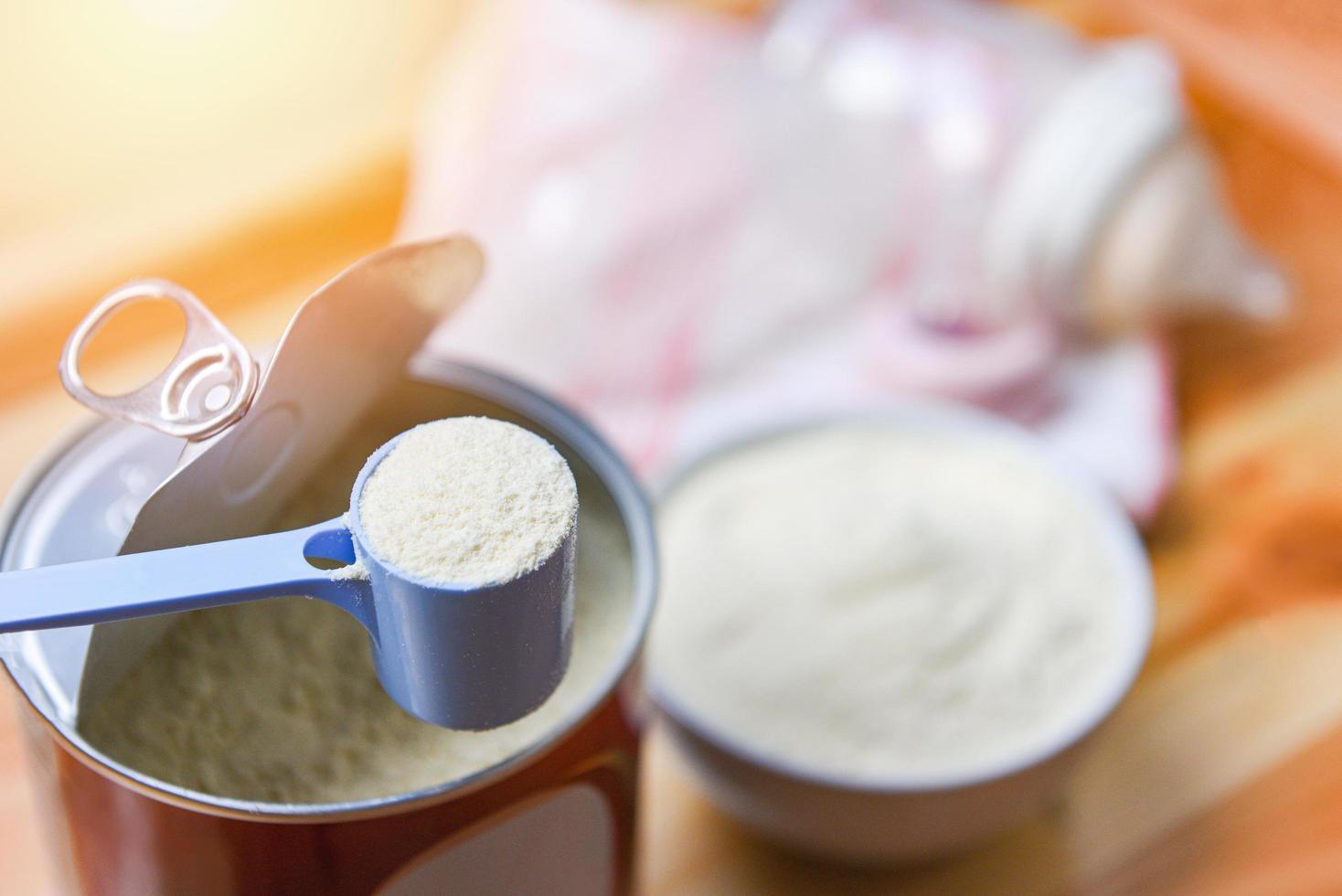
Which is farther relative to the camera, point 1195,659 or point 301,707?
point 1195,659

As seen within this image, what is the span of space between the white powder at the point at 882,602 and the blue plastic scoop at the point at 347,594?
6.8 inches

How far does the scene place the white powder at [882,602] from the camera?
37 cm

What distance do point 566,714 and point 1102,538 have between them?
24cm

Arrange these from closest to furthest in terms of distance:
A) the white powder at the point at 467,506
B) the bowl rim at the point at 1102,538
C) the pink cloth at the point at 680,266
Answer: the white powder at the point at 467,506
the bowl rim at the point at 1102,538
the pink cloth at the point at 680,266

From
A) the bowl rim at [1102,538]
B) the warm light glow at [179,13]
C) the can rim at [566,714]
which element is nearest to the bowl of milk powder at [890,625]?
the bowl rim at [1102,538]

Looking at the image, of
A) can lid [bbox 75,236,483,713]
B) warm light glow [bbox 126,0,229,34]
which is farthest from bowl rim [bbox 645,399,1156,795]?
warm light glow [bbox 126,0,229,34]

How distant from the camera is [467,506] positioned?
19 cm

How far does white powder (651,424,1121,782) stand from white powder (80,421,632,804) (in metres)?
0.11

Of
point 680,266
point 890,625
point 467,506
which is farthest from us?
point 680,266

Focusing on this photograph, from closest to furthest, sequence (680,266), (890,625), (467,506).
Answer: (467,506) < (890,625) < (680,266)

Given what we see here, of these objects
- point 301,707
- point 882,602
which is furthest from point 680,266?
point 301,707

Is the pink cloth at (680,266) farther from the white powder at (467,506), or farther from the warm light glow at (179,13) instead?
the white powder at (467,506)

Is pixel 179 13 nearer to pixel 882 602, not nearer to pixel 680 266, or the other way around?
pixel 680 266

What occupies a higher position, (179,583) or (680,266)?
(179,583)
